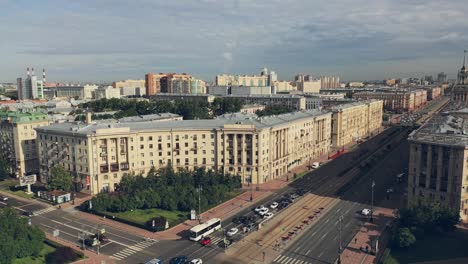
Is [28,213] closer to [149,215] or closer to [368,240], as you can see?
[149,215]

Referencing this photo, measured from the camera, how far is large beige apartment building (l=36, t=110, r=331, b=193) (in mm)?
121375

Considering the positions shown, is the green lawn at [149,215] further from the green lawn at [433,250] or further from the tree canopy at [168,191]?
the green lawn at [433,250]

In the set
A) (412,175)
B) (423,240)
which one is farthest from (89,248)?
(412,175)

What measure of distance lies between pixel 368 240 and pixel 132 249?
2055 inches

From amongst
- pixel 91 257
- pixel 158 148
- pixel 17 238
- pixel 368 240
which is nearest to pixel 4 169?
pixel 158 148

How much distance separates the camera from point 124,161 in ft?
409

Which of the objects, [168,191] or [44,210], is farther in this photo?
[44,210]

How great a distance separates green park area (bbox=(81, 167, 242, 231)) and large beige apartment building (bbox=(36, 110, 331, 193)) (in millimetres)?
10214

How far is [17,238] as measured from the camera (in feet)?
251

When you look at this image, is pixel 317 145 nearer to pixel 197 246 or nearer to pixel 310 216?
pixel 310 216

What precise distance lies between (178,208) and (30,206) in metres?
44.9

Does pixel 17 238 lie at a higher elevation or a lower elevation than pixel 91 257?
higher

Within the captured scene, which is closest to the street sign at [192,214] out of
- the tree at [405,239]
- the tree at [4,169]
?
the tree at [405,239]

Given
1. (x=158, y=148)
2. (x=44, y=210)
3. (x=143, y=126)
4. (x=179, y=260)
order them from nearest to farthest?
(x=179, y=260), (x=44, y=210), (x=158, y=148), (x=143, y=126)
